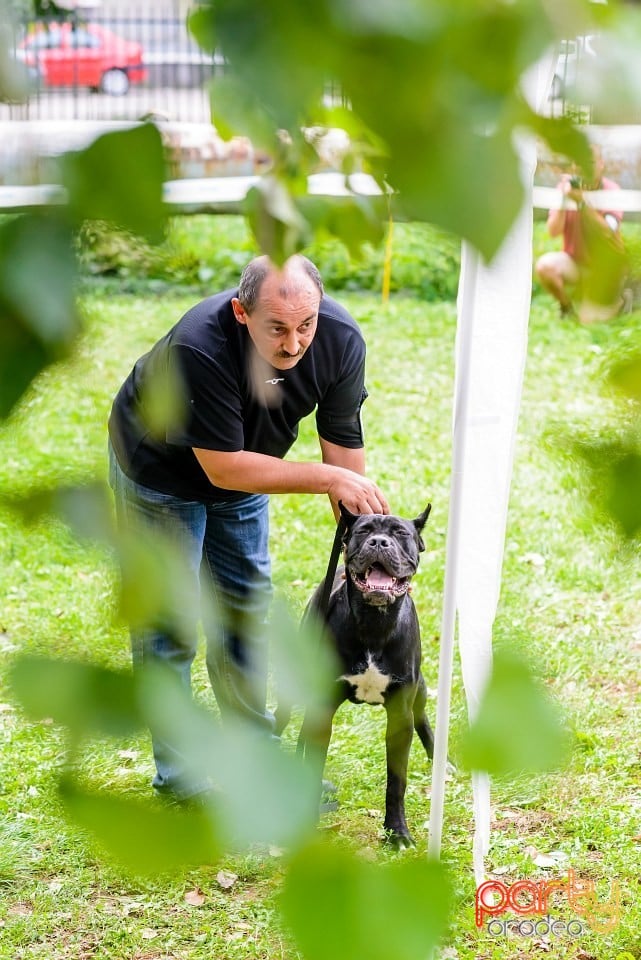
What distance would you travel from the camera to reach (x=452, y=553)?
7.57 feet

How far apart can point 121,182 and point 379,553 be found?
2311 mm

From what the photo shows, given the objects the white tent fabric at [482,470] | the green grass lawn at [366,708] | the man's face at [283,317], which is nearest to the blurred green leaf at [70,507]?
the green grass lawn at [366,708]

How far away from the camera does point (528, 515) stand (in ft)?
18.0

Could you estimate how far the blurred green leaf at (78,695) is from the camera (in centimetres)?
37

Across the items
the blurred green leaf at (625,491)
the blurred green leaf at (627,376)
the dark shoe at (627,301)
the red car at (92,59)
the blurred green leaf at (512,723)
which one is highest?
the red car at (92,59)

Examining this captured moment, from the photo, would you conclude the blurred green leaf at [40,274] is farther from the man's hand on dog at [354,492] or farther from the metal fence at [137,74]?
the man's hand on dog at [354,492]

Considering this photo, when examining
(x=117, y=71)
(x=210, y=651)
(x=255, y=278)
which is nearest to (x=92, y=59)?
(x=117, y=71)

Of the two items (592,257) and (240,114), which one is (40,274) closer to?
(240,114)

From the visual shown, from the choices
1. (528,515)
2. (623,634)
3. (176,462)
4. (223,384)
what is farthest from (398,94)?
(528,515)

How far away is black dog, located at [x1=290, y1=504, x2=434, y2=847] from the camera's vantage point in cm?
267

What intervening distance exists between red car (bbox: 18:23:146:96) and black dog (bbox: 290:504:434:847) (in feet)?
7.18

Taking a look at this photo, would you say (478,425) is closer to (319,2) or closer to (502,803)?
(502,803)

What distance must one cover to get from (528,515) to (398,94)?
17.3 feet

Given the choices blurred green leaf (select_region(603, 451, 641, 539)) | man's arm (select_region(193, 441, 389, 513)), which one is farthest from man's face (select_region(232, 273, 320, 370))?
blurred green leaf (select_region(603, 451, 641, 539))
